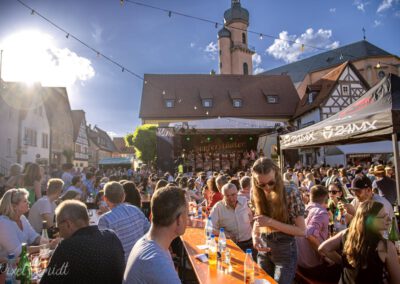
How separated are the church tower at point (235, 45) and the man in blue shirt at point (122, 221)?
4416 centimetres

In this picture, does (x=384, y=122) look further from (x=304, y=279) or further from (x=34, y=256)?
(x=34, y=256)

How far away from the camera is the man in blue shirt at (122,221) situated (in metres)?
3.54

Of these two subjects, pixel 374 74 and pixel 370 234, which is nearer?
pixel 370 234

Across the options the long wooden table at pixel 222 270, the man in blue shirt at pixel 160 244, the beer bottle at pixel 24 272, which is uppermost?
the man in blue shirt at pixel 160 244

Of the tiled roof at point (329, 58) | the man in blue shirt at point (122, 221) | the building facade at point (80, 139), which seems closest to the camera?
the man in blue shirt at point (122, 221)

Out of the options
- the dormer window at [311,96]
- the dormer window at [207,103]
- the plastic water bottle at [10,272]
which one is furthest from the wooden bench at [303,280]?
the dormer window at [207,103]

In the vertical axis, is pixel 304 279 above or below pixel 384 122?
below

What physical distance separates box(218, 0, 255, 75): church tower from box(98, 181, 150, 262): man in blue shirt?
4416cm

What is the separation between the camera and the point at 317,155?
26.4 meters

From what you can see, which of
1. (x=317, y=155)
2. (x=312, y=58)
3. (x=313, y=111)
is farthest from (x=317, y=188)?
(x=312, y=58)

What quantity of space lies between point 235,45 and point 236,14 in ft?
15.5

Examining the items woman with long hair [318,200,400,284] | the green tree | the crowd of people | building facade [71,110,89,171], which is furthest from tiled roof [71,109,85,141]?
woman with long hair [318,200,400,284]

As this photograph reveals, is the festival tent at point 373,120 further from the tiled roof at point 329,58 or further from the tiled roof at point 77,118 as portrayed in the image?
the tiled roof at point 77,118

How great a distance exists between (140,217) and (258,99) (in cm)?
3216
